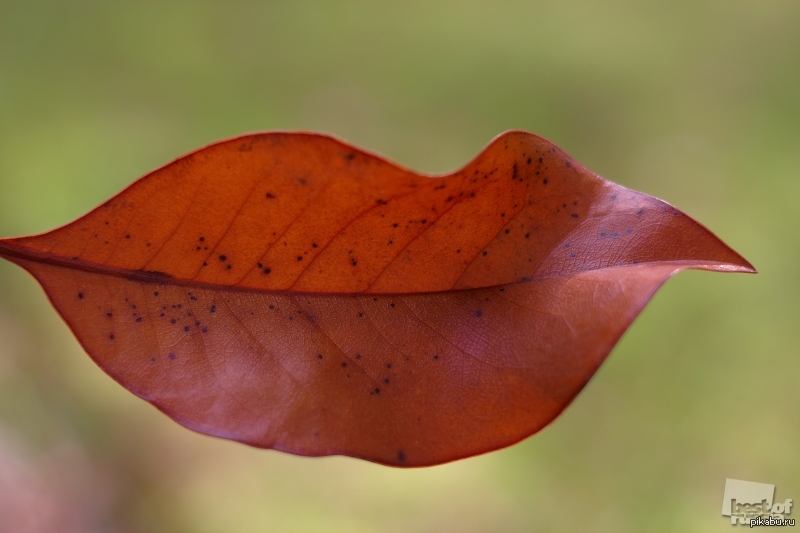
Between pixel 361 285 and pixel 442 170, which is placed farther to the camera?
pixel 442 170

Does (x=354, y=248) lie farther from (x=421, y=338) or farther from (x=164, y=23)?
(x=164, y=23)

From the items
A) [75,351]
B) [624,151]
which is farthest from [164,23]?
[624,151]

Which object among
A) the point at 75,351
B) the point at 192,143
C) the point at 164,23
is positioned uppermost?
the point at 164,23

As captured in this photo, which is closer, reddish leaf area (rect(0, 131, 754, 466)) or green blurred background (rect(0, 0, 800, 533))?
reddish leaf area (rect(0, 131, 754, 466))

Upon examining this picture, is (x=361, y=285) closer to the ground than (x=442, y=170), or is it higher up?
closer to the ground
